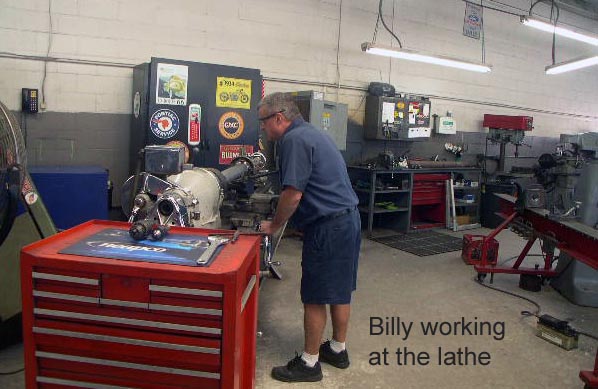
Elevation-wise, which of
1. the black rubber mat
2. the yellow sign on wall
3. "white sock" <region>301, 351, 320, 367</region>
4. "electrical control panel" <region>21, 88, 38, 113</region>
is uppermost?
the yellow sign on wall

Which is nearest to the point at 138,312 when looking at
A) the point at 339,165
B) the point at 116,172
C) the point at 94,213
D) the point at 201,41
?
the point at 339,165

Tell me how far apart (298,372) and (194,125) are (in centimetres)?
244

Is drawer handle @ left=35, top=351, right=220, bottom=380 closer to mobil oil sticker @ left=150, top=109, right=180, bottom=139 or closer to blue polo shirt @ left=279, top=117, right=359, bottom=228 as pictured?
blue polo shirt @ left=279, top=117, right=359, bottom=228

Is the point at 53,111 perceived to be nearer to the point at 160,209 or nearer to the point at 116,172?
the point at 116,172

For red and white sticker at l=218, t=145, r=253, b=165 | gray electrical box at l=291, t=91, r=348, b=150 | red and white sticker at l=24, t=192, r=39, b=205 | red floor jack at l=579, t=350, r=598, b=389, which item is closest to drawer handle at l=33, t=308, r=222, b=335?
red and white sticker at l=24, t=192, r=39, b=205

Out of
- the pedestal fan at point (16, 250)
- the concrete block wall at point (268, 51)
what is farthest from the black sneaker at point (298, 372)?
the concrete block wall at point (268, 51)

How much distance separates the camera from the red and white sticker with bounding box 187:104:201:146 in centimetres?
398

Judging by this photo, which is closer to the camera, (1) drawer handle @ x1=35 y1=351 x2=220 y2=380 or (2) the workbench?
(1) drawer handle @ x1=35 y1=351 x2=220 y2=380

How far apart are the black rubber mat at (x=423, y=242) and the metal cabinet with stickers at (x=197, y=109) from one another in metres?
1.92

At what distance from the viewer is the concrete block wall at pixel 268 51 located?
3.91 metres

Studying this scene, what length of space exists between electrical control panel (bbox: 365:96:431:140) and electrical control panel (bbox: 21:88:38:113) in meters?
3.55

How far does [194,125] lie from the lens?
401 cm

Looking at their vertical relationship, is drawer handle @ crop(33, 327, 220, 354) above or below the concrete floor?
above

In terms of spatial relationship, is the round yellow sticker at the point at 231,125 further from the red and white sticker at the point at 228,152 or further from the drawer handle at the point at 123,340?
the drawer handle at the point at 123,340
